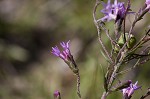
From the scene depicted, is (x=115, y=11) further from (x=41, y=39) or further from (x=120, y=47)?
(x=41, y=39)

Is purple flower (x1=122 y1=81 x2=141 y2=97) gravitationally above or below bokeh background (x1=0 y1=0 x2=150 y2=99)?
below

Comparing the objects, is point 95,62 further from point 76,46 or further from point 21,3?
point 21,3

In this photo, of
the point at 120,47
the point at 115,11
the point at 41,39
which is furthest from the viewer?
the point at 41,39

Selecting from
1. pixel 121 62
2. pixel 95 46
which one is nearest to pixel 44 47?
pixel 95 46

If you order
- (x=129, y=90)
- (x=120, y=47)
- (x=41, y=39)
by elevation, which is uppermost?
(x=41, y=39)

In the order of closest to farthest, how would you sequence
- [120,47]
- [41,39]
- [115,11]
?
[120,47], [115,11], [41,39]

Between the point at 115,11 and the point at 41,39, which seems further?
the point at 41,39

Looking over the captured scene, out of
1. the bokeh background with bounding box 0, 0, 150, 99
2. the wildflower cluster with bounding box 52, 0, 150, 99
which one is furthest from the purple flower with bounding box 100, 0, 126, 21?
the bokeh background with bounding box 0, 0, 150, 99

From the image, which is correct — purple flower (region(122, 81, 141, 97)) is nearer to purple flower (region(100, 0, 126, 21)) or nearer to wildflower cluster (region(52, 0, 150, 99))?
wildflower cluster (region(52, 0, 150, 99))

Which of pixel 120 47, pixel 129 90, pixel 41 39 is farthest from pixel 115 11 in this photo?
pixel 41 39
